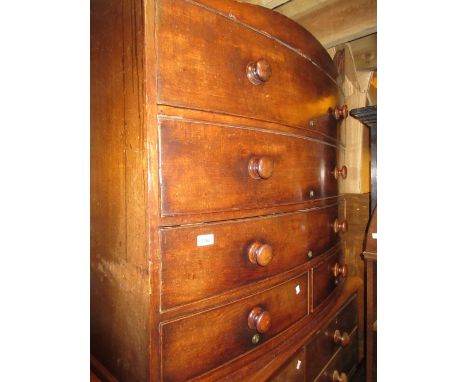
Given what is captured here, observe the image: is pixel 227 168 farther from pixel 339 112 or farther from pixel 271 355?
pixel 339 112

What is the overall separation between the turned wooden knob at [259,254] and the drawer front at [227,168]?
4.7 inches

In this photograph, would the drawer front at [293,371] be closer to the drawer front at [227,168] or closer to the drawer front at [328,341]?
the drawer front at [328,341]

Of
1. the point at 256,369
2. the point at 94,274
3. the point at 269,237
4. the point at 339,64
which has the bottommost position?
the point at 256,369

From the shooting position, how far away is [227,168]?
782mm

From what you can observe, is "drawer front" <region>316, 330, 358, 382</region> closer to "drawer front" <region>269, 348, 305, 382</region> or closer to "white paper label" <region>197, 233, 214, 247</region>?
"drawer front" <region>269, 348, 305, 382</region>

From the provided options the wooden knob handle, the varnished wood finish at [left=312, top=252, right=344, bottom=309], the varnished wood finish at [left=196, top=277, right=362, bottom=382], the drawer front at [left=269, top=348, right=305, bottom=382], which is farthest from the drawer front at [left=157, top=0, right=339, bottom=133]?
the drawer front at [left=269, top=348, right=305, bottom=382]

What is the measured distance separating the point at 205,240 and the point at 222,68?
479 millimetres

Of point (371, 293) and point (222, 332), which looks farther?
point (371, 293)

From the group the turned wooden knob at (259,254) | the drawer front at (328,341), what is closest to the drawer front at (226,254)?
the turned wooden knob at (259,254)

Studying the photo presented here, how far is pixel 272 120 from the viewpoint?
90 cm

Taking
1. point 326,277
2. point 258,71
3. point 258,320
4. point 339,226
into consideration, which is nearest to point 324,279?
point 326,277
